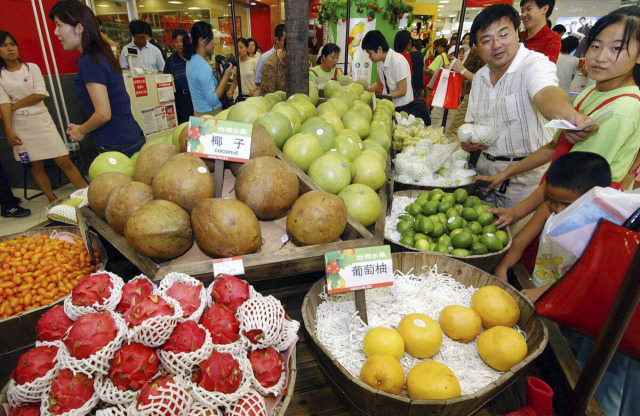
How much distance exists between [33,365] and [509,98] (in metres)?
2.84

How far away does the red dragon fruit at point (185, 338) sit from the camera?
952mm

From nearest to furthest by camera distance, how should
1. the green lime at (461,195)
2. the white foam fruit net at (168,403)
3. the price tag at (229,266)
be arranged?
1. the white foam fruit net at (168,403)
2. the price tag at (229,266)
3. the green lime at (461,195)

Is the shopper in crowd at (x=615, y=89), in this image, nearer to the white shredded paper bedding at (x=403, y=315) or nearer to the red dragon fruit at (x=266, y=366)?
the white shredded paper bedding at (x=403, y=315)

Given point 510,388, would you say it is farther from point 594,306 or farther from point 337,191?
point 337,191

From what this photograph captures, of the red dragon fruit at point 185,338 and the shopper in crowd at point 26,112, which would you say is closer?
the red dragon fruit at point 185,338

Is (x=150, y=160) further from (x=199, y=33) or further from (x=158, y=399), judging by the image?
(x=199, y=33)

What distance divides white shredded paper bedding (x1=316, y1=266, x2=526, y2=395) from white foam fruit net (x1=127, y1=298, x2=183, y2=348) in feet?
1.99

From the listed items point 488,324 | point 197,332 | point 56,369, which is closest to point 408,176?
point 488,324

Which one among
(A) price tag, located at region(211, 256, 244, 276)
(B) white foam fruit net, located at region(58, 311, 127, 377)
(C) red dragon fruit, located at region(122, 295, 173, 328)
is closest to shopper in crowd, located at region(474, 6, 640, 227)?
(A) price tag, located at region(211, 256, 244, 276)

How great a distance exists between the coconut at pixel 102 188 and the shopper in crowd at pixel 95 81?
1.31 m

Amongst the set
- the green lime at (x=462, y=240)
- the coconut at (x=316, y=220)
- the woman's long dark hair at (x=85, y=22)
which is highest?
the woman's long dark hair at (x=85, y=22)

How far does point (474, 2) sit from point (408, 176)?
27.2 ft

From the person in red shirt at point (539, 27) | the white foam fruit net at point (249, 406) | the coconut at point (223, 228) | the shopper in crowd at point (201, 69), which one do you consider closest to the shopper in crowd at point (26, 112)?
the shopper in crowd at point (201, 69)

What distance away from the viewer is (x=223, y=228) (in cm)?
123
